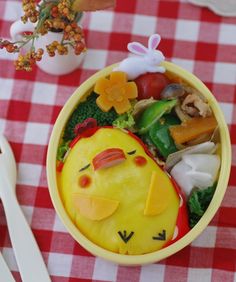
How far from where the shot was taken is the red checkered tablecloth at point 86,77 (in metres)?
1.24

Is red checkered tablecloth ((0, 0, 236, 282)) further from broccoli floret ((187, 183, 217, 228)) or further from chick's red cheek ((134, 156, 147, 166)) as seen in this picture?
chick's red cheek ((134, 156, 147, 166))

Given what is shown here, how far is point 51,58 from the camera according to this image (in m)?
1.29

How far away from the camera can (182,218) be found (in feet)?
3.74

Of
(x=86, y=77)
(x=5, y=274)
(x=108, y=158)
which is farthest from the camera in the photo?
(x=86, y=77)

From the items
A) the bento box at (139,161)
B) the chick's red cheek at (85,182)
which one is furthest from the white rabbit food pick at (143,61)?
the chick's red cheek at (85,182)

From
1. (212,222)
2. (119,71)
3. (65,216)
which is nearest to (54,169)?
(65,216)

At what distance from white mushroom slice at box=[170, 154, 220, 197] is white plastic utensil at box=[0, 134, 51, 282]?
0.93 ft

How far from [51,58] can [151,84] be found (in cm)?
21

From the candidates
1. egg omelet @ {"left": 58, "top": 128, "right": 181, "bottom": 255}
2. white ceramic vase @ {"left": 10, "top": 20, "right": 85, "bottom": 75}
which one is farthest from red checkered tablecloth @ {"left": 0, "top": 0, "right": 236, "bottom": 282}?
egg omelet @ {"left": 58, "top": 128, "right": 181, "bottom": 255}

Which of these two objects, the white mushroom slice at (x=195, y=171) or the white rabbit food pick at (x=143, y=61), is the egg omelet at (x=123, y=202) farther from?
the white rabbit food pick at (x=143, y=61)

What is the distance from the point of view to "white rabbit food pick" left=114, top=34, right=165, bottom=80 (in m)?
1.18

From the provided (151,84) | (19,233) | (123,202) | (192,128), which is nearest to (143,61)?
(151,84)

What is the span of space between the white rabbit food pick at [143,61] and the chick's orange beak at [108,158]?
163 mm

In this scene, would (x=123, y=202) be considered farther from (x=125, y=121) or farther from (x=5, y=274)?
(x=5, y=274)
